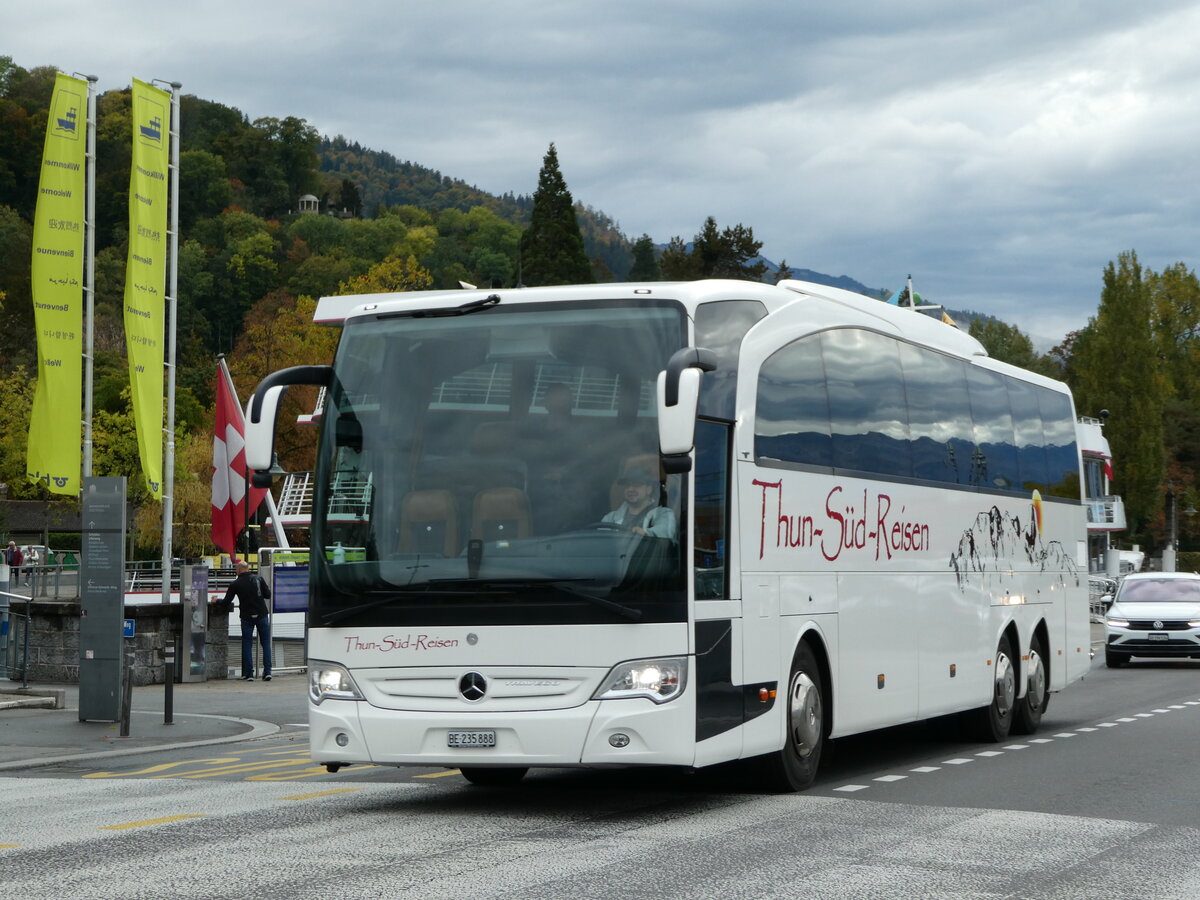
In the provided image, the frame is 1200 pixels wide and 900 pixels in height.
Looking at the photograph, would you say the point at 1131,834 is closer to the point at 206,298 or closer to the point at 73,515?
the point at 73,515

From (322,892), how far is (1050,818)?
495 centimetres

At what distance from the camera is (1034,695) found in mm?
17641

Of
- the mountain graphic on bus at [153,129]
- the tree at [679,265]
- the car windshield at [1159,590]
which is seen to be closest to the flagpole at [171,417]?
the mountain graphic on bus at [153,129]

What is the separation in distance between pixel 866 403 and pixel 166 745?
7.63 m

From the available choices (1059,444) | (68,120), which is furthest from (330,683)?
(68,120)

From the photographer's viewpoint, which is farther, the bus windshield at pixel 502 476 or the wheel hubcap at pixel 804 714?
the wheel hubcap at pixel 804 714

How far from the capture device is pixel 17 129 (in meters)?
146

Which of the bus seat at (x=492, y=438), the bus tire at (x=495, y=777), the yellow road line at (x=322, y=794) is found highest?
the bus seat at (x=492, y=438)

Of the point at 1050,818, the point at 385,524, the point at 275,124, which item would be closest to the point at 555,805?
the point at 385,524

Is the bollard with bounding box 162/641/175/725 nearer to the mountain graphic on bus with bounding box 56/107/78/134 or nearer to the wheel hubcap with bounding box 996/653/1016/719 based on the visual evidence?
the wheel hubcap with bounding box 996/653/1016/719

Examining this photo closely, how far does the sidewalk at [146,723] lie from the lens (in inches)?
620

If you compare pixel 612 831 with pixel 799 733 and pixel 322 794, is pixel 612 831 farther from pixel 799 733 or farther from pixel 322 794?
pixel 322 794

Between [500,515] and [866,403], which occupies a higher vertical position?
[866,403]

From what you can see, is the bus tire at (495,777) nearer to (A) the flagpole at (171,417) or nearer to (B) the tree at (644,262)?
(A) the flagpole at (171,417)
